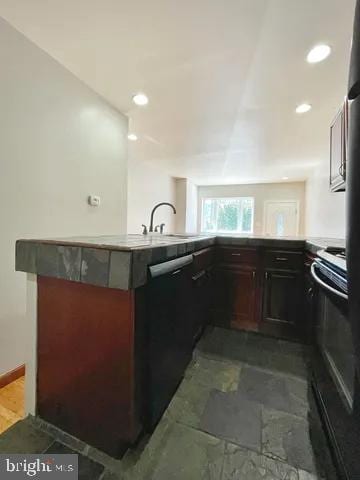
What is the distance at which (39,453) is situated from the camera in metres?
0.98

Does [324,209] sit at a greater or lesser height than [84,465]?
greater

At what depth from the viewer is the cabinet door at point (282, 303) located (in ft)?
6.61

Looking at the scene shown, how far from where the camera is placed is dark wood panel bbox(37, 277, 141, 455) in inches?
36.1

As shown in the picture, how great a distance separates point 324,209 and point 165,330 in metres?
4.73

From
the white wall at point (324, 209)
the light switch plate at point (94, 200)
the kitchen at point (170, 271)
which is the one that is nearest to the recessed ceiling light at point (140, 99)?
the kitchen at point (170, 271)

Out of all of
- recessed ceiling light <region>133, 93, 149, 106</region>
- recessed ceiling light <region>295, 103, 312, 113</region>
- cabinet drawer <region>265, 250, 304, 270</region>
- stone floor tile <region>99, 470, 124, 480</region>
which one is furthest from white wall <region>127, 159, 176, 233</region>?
stone floor tile <region>99, 470, 124, 480</region>

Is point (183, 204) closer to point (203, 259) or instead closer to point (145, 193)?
point (145, 193)

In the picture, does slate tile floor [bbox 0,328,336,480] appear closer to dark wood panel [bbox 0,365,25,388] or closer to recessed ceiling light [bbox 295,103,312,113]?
dark wood panel [bbox 0,365,25,388]

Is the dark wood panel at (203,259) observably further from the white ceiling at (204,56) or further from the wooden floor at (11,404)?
the white ceiling at (204,56)

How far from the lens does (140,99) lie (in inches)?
99.7

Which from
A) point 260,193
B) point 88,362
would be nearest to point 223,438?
point 88,362

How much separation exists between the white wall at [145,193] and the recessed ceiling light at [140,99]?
193cm

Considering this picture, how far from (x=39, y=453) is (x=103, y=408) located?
33cm

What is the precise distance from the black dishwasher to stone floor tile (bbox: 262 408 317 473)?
1.65 feet
